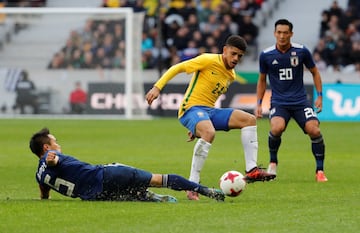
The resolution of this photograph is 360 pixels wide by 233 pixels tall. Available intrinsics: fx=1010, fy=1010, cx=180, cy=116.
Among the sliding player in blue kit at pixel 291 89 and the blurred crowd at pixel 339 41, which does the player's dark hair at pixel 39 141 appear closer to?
the sliding player in blue kit at pixel 291 89

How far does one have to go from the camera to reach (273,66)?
45.8 ft

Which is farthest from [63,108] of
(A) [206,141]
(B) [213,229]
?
(B) [213,229]

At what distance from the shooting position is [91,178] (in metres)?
10.3

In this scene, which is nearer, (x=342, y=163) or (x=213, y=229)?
(x=213, y=229)

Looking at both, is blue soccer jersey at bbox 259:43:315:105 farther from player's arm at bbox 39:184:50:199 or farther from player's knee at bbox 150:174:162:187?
player's arm at bbox 39:184:50:199

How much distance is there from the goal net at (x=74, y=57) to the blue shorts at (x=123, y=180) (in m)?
19.6

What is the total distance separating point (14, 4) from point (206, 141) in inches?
1039

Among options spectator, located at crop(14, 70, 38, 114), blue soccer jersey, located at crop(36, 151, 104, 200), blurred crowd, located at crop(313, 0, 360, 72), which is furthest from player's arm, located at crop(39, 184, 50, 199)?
blurred crowd, located at crop(313, 0, 360, 72)

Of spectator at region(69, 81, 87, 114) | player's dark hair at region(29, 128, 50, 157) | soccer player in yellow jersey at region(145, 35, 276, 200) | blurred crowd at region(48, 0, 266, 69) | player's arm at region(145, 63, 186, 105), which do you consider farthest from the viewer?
blurred crowd at region(48, 0, 266, 69)

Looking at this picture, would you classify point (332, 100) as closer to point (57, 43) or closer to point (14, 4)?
point (57, 43)

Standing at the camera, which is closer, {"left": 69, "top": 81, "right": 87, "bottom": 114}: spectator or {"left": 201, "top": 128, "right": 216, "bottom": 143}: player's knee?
{"left": 201, "top": 128, "right": 216, "bottom": 143}: player's knee

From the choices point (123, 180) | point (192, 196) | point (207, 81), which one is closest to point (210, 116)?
point (207, 81)

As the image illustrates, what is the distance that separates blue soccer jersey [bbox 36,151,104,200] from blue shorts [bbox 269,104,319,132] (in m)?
4.26

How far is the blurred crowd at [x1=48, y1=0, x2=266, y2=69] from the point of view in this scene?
30.6 metres
